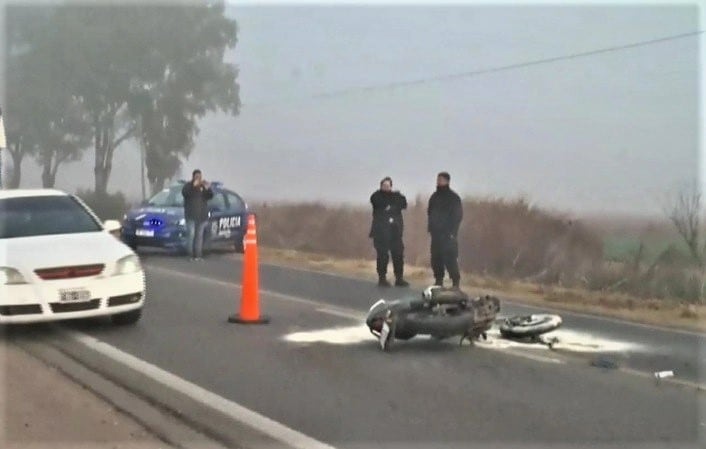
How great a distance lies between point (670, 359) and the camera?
9.14 meters

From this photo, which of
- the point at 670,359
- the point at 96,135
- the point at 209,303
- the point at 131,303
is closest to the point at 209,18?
the point at 96,135

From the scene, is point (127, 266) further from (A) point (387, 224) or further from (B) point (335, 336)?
(A) point (387, 224)

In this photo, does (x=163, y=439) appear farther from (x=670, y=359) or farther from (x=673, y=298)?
(x=673, y=298)

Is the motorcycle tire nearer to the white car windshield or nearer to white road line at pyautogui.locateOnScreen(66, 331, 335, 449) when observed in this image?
white road line at pyautogui.locateOnScreen(66, 331, 335, 449)

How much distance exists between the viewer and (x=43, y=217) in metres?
11.0

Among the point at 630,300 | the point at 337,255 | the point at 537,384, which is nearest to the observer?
the point at 537,384

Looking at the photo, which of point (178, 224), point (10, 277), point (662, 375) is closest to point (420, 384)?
point (662, 375)

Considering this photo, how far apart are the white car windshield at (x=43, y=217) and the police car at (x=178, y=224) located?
912cm

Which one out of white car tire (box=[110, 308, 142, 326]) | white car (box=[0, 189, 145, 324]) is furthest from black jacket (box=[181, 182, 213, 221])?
white car tire (box=[110, 308, 142, 326])

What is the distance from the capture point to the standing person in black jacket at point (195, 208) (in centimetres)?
1931

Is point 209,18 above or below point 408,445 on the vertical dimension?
above

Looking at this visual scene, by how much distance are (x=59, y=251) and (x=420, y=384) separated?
4.16 m

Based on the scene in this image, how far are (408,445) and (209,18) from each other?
1101 inches

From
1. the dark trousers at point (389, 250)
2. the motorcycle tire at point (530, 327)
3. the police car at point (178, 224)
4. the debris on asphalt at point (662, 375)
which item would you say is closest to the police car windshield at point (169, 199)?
the police car at point (178, 224)
